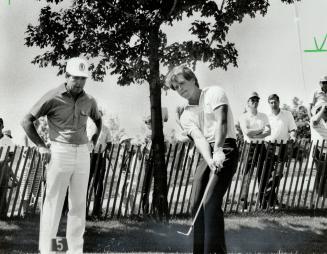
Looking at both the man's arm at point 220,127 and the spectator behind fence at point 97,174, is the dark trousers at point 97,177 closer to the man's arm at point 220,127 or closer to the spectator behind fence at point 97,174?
the spectator behind fence at point 97,174

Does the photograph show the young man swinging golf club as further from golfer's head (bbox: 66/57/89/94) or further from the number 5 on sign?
the number 5 on sign

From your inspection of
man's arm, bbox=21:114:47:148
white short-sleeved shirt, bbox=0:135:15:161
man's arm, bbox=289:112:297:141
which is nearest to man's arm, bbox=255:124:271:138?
man's arm, bbox=289:112:297:141

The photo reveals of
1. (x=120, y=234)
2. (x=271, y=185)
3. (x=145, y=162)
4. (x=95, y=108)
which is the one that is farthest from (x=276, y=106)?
(x=95, y=108)

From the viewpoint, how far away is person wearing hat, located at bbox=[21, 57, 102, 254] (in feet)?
17.8

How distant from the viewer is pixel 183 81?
4902 millimetres

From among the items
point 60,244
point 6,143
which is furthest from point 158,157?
Answer: point 60,244

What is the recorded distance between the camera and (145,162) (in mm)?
9023

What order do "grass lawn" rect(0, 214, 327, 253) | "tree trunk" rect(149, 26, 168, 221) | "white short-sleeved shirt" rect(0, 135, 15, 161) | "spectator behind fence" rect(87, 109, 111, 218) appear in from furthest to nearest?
1. "tree trunk" rect(149, 26, 168, 221)
2. "spectator behind fence" rect(87, 109, 111, 218)
3. "white short-sleeved shirt" rect(0, 135, 15, 161)
4. "grass lawn" rect(0, 214, 327, 253)

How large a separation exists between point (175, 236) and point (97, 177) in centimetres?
188

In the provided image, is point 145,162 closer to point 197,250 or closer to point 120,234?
point 120,234

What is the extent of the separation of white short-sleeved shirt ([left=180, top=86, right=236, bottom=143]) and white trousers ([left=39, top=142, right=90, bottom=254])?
1114 millimetres

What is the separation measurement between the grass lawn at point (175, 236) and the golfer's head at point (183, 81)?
2498 millimetres

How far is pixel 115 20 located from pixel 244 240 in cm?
373

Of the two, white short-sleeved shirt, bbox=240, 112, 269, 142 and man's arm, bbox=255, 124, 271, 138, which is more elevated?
white short-sleeved shirt, bbox=240, 112, 269, 142
